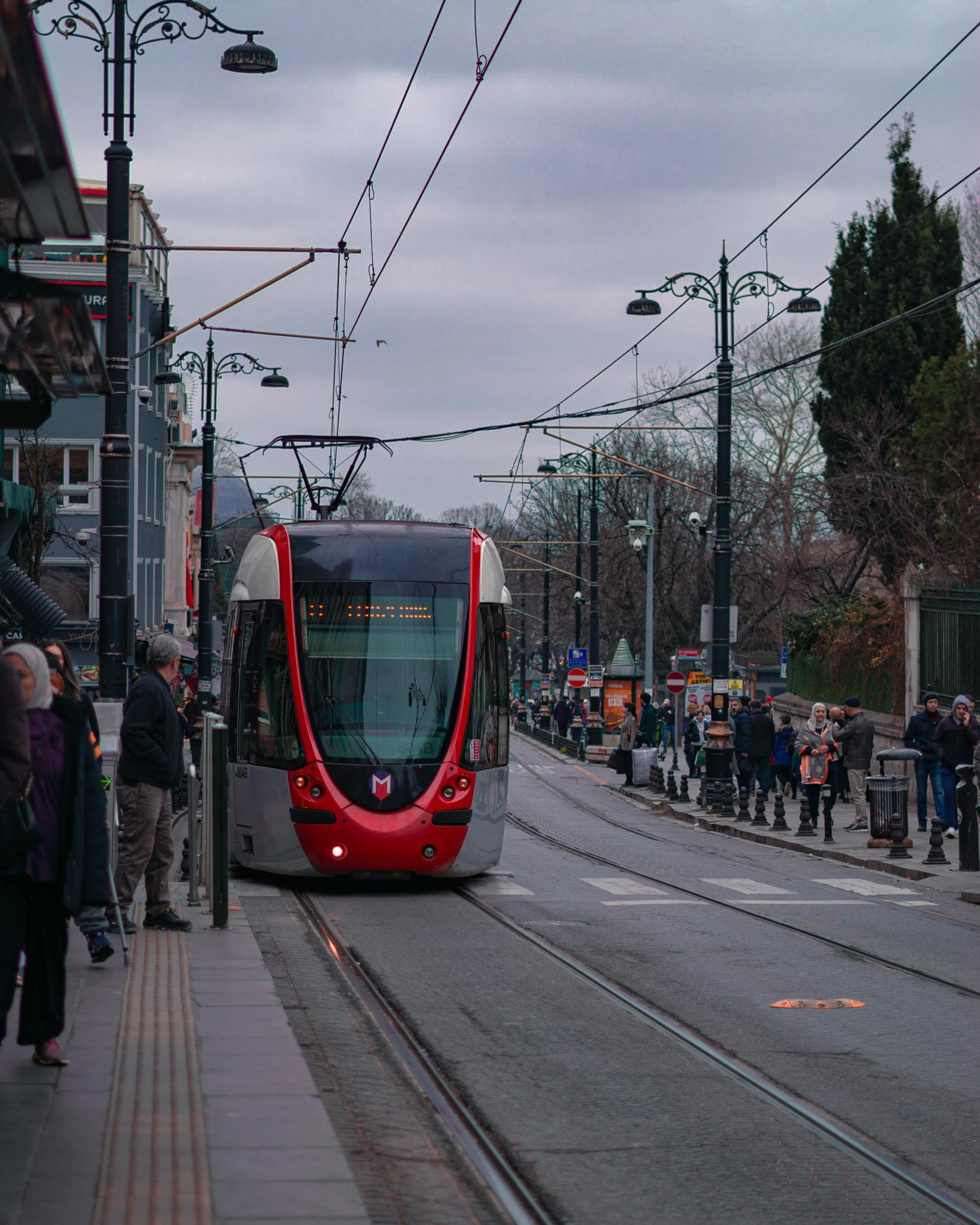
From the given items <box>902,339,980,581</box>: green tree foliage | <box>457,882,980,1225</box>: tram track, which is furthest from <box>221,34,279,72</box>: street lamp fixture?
<box>902,339,980,581</box>: green tree foliage

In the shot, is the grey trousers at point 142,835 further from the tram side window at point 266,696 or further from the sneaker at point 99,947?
the tram side window at point 266,696

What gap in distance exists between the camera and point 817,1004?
941cm

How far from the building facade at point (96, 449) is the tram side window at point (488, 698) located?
986 inches

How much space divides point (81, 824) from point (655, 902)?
Result: 868 centimetres

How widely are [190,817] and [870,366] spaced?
109 feet

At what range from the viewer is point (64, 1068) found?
683 cm

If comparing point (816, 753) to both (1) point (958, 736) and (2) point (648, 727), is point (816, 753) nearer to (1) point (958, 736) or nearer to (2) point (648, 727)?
(1) point (958, 736)

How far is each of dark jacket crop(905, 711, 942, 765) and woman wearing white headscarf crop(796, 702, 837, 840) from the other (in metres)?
1.22

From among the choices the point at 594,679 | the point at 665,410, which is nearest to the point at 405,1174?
the point at 594,679

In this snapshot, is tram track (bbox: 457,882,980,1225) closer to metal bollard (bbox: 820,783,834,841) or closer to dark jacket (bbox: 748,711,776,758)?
metal bollard (bbox: 820,783,834,841)

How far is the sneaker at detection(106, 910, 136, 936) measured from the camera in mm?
10312

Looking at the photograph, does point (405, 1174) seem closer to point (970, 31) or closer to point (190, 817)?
point (190, 817)

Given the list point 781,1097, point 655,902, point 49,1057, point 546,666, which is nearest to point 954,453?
point 655,902

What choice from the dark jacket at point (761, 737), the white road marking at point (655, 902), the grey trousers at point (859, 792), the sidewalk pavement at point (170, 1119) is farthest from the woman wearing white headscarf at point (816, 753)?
A: the sidewalk pavement at point (170, 1119)
